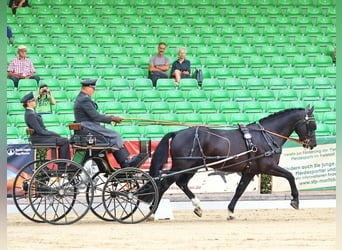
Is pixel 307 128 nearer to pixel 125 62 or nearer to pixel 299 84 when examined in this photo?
pixel 299 84

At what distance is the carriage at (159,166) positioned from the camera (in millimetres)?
9055

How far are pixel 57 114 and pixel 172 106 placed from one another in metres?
2.35

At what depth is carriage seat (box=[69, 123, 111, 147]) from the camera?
9.13 m

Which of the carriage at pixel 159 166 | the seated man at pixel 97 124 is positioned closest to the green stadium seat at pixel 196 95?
the carriage at pixel 159 166

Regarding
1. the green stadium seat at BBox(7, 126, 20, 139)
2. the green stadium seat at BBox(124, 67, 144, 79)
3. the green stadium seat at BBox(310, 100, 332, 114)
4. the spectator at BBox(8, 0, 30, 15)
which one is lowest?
the green stadium seat at BBox(7, 126, 20, 139)

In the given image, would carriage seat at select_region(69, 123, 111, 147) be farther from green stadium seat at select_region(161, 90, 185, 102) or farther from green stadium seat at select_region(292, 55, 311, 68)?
green stadium seat at select_region(292, 55, 311, 68)

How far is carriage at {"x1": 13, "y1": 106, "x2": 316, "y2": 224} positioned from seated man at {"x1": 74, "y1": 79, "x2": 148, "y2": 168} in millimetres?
107

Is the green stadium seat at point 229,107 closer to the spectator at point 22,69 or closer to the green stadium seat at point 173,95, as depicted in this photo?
the green stadium seat at point 173,95

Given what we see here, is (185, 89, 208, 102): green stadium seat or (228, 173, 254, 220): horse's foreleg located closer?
(228, 173, 254, 220): horse's foreleg

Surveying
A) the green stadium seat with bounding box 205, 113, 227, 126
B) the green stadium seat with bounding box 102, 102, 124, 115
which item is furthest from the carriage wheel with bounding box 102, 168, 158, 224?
the green stadium seat with bounding box 205, 113, 227, 126

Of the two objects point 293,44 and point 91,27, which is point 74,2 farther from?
point 293,44

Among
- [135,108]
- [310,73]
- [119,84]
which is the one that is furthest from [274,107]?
[119,84]

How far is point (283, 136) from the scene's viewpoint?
414 inches

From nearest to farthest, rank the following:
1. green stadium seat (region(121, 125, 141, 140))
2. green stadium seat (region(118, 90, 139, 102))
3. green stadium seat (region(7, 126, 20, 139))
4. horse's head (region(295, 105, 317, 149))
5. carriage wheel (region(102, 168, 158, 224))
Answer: carriage wheel (region(102, 168, 158, 224)), horse's head (region(295, 105, 317, 149)), green stadium seat (region(7, 126, 20, 139)), green stadium seat (region(121, 125, 141, 140)), green stadium seat (region(118, 90, 139, 102))
